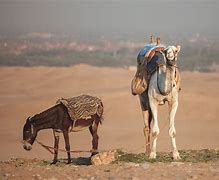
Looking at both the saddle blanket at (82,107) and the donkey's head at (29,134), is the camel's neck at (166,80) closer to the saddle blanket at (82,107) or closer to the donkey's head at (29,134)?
the saddle blanket at (82,107)

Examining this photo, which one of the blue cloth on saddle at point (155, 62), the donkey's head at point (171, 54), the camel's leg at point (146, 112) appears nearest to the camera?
the donkey's head at point (171, 54)

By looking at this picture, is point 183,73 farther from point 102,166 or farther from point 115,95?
point 102,166

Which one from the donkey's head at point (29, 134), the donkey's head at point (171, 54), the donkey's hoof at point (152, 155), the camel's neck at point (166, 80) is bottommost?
the donkey's hoof at point (152, 155)

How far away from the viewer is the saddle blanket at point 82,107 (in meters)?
11.9

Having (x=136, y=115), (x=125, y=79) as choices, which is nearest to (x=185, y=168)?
(x=136, y=115)

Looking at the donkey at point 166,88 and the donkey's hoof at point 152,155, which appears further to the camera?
the donkey's hoof at point 152,155

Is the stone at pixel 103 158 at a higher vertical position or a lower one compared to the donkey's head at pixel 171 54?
lower

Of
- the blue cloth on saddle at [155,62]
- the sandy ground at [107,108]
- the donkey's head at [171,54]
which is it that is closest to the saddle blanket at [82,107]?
the blue cloth on saddle at [155,62]

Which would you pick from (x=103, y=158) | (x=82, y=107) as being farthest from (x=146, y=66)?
(x=103, y=158)

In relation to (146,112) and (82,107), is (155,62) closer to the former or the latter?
(146,112)

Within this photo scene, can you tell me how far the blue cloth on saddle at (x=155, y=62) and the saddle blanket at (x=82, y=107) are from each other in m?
1.15

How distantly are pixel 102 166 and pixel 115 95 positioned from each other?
715 inches

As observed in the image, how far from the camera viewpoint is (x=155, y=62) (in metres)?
12.3

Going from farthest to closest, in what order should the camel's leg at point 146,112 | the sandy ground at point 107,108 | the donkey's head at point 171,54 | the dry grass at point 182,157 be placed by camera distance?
1. the sandy ground at point 107,108
2. the camel's leg at point 146,112
3. the dry grass at point 182,157
4. the donkey's head at point 171,54
